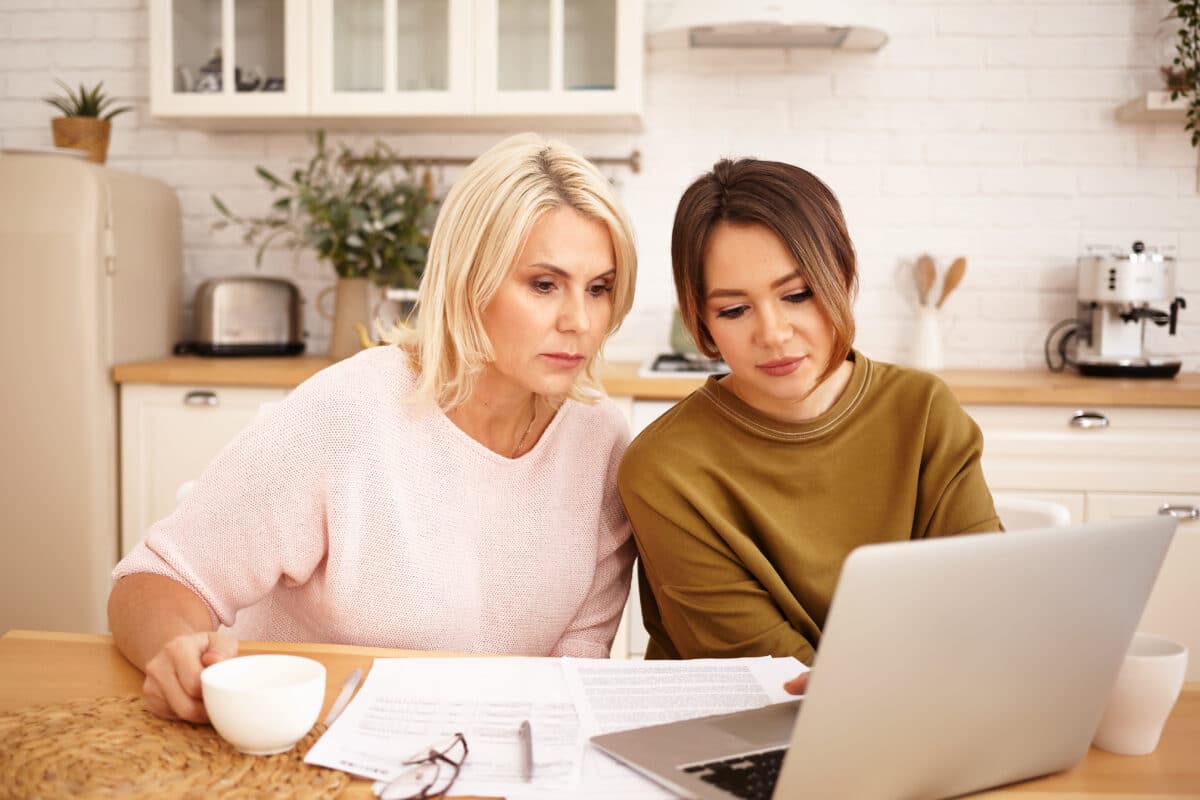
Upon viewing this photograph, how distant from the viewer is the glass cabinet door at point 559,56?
9.41 ft

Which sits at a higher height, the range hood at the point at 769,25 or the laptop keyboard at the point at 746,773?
the range hood at the point at 769,25

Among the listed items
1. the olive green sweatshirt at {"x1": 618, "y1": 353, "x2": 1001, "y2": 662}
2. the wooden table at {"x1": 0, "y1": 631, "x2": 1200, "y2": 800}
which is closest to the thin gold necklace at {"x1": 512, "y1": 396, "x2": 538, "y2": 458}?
the olive green sweatshirt at {"x1": 618, "y1": 353, "x2": 1001, "y2": 662}

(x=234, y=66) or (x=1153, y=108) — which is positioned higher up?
(x=234, y=66)

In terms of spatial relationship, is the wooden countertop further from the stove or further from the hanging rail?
the hanging rail

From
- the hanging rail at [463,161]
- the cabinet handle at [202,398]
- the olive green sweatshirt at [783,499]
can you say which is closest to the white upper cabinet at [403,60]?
the hanging rail at [463,161]

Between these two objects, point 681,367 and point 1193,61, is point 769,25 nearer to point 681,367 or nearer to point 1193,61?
point 681,367

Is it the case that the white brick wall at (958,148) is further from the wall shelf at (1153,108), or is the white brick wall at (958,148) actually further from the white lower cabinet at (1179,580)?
the white lower cabinet at (1179,580)

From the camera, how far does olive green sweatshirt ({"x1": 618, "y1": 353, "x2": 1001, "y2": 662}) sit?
128 cm

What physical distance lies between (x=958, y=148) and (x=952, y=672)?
2.70 metres

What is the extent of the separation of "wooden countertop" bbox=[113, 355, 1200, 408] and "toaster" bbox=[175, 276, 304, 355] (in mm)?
88

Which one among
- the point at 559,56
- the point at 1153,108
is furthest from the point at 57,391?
the point at 1153,108

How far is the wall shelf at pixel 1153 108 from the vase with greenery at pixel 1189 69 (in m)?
0.02

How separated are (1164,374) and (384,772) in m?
2.54

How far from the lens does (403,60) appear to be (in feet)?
9.78
